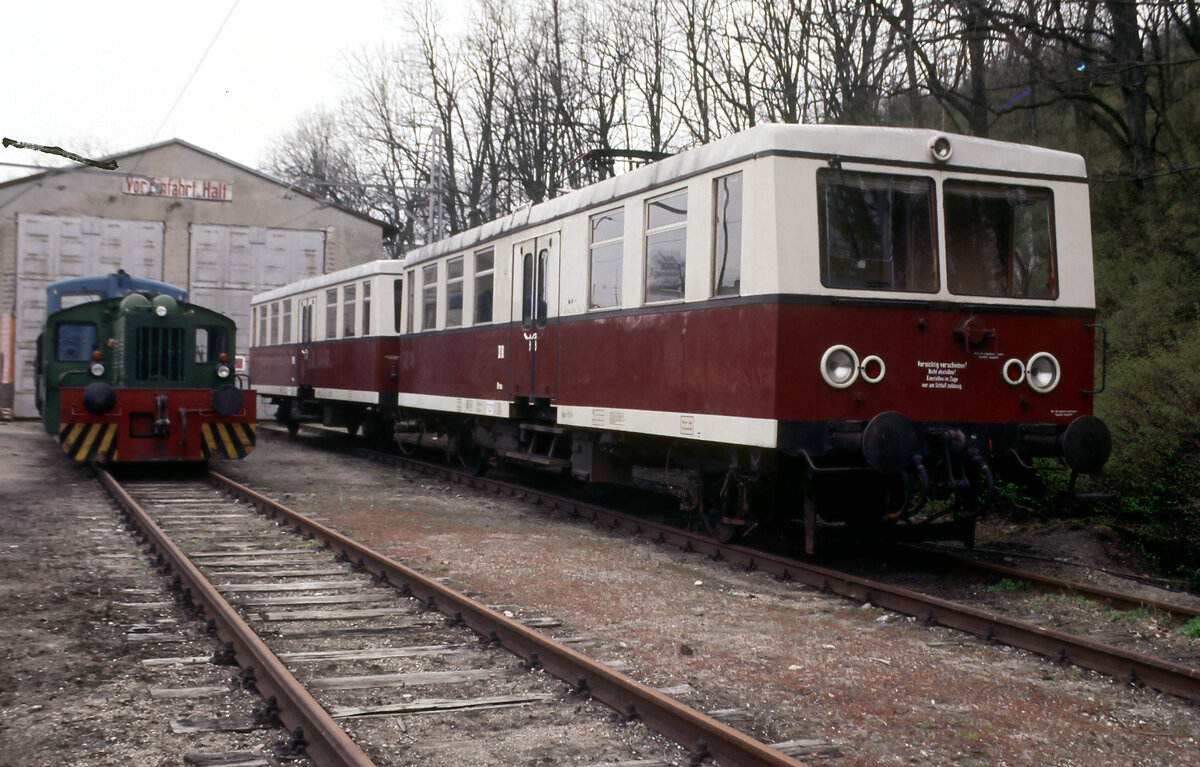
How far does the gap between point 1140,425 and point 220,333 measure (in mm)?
12097

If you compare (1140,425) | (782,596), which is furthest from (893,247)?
(1140,425)

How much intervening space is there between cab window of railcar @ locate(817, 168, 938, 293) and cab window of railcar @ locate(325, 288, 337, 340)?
1346 cm

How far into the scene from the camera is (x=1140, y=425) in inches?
393

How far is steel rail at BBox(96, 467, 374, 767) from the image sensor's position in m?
3.98

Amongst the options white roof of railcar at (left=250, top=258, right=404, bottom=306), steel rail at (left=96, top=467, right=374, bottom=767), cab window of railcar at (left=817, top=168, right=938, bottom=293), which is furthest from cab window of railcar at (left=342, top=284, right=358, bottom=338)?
cab window of railcar at (left=817, top=168, right=938, bottom=293)

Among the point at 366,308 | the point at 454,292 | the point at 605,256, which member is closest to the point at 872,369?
the point at 605,256

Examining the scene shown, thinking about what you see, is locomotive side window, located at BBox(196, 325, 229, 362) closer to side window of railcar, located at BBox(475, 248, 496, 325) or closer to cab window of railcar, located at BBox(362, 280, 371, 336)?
cab window of railcar, located at BBox(362, 280, 371, 336)

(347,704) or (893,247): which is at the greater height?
(893,247)

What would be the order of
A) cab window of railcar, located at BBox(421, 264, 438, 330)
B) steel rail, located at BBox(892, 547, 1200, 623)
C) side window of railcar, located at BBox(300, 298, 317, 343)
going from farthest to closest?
side window of railcar, located at BBox(300, 298, 317, 343) < cab window of railcar, located at BBox(421, 264, 438, 330) < steel rail, located at BBox(892, 547, 1200, 623)

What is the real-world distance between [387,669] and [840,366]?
386 cm

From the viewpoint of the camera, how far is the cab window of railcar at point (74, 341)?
14.9m

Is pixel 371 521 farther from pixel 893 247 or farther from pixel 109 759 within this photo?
pixel 109 759

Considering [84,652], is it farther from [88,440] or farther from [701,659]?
[88,440]

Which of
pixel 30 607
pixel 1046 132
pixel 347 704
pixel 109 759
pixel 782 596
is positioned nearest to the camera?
pixel 109 759
